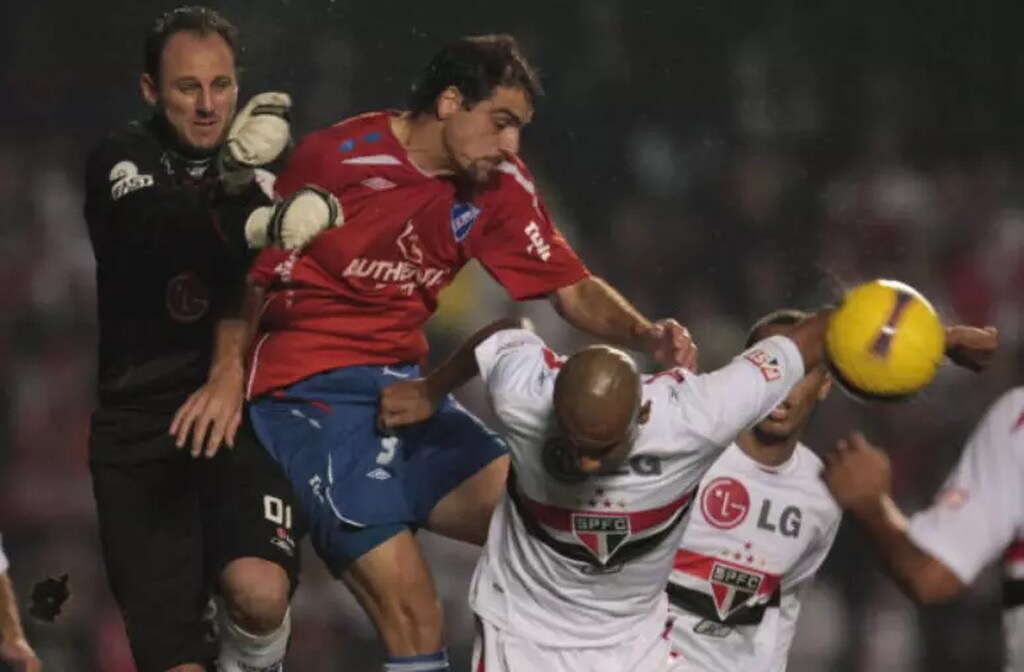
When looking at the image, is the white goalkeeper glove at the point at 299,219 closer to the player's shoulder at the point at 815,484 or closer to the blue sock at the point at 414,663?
the blue sock at the point at 414,663

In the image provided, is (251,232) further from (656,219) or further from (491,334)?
(656,219)

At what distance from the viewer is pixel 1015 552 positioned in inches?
133

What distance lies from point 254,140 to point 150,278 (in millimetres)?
645

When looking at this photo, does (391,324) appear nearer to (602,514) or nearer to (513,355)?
(513,355)

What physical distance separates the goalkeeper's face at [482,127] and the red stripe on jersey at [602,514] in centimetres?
91

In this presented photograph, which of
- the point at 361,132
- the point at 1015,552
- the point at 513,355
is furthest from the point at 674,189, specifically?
the point at 1015,552

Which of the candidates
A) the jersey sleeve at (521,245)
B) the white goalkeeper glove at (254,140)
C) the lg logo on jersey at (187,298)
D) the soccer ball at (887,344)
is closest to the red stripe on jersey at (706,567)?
the jersey sleeve at (521,245)

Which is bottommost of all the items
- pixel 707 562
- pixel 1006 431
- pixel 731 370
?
pixel 707 562

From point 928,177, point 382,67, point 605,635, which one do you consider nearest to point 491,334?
point 605,635

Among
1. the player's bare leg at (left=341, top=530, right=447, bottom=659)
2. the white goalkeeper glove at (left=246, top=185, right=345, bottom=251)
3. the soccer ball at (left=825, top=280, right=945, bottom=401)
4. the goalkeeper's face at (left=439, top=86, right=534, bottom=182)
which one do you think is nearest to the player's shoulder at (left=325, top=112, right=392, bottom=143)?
the goalkeeper's face at (left=439, top=86, right=534, bottom=182)

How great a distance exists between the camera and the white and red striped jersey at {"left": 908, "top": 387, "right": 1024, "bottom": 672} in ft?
10.7

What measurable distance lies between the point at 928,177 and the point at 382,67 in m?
2.04

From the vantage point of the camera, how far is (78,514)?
687cm

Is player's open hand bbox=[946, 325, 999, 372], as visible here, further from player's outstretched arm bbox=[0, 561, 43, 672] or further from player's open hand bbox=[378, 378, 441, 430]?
player's outstretched arm bbox=[0, 561, 43, 672]
